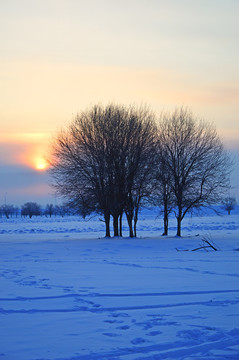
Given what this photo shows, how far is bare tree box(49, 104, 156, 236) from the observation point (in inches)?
1217

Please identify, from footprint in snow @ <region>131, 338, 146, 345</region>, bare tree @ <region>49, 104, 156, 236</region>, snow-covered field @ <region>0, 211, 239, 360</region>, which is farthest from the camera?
bare tree @ <region>49, 104, 156, 236</region>

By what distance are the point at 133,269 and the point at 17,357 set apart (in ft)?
30.4

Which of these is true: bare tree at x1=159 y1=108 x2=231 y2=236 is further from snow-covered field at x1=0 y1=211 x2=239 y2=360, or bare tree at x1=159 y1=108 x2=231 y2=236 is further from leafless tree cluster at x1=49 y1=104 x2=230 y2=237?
snow-covered field at x1=0 y1=211 x2=239 y2=360

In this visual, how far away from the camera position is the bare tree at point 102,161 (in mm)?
30916

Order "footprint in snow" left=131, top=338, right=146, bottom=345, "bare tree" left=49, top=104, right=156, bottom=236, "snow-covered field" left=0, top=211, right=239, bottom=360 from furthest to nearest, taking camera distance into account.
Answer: "bare tree" left=49, top=104, right=156, bottom=236 < "footprint in snow" left=131, top=338, right=146, bottom=345 < "snow-covered field" left=0, top=211, right=239, bottom=360

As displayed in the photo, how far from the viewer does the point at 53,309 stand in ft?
27.0

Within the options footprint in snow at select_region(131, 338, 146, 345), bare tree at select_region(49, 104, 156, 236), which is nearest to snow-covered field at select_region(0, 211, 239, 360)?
footprint in snow at select_region(131, 338, 146, 345)

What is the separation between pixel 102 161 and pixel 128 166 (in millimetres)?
2154

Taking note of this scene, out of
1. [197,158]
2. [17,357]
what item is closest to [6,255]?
[17,357]

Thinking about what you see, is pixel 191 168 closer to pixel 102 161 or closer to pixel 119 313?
pixel 102 161

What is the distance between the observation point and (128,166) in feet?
104

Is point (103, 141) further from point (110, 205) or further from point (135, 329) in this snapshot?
point (135, 329)

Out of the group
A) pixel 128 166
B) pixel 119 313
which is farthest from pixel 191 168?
pixel 119 313

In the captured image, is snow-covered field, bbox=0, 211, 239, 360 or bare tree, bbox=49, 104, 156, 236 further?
bare tree, bbox=49, 104, 156, 236
